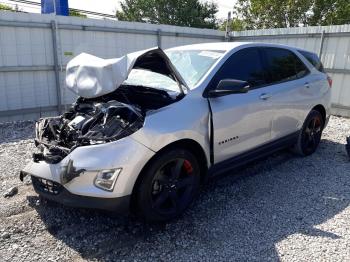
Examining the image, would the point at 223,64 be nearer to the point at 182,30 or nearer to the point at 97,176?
the point at 97,176

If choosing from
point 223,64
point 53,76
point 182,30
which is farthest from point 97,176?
point 182,30

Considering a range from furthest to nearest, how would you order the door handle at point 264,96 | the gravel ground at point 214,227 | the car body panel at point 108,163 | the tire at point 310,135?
the tire at point 310,135 < the door handle at point 264,96 < the gravel ground at point 214,227 < the car body panel at point 108,163

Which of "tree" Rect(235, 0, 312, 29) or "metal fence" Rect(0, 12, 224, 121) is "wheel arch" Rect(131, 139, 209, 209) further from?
"tree" Rect(235, 0, 312, 29)

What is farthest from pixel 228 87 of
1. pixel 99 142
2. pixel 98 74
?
pixel 99 142

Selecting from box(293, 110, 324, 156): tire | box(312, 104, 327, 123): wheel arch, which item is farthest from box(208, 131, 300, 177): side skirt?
box(312, 104, 327, 123): wheel arch

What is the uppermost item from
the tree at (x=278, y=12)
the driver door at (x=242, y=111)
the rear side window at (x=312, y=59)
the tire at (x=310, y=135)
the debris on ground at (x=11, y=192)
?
the tree at (x=278, y=12)

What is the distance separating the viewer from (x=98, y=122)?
3.09 metres

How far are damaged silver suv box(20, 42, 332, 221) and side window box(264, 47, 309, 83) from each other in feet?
0.09

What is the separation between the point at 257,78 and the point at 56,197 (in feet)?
9.01

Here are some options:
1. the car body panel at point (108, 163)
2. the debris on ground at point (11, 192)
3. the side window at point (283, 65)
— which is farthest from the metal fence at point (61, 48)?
the car body panel at point (108, 163)

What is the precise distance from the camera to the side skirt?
143 inches

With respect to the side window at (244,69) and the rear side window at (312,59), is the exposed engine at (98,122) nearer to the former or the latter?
the side window at (244,69)

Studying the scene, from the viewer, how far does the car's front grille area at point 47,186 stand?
9.59 ft

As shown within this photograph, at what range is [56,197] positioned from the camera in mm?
2928
